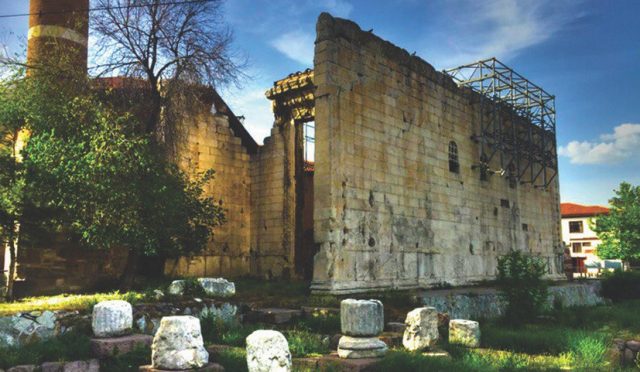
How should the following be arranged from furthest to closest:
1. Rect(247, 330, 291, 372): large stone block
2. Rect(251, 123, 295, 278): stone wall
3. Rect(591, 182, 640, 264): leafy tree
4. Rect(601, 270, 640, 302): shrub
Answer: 1. Rect(591, 182, 640, 264): leafy tree
2. Rect(601, 270, 640, 302): shrub
3. Rect(251, 123, 295, 278): stone wall
4. Rect(247, 330, 291, 372): large stone block

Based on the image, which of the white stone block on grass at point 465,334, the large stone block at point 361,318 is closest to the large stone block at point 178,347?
the large stone block at point 361,318

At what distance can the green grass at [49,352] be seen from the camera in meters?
6.57

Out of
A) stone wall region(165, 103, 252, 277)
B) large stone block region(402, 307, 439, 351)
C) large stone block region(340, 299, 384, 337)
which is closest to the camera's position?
large stone block region(340, 299, 384, 337)

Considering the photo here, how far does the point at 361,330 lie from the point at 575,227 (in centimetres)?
5117

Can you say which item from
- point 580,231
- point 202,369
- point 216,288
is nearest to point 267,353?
point 202,369

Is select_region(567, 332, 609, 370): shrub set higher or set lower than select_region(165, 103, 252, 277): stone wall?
lower

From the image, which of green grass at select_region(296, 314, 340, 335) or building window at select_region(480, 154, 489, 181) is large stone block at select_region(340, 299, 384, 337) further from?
building window at select_region(480, 154, 489, 181)

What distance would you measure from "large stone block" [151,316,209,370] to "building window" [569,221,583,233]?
52.3 metres

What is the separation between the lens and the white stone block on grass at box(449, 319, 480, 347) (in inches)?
352

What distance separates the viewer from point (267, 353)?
Answer: 6105mm

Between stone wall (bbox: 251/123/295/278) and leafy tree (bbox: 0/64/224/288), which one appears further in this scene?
stone wall (bbox: 251/123/295/278)

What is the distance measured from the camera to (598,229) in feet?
136

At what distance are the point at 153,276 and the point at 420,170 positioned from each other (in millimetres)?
8235

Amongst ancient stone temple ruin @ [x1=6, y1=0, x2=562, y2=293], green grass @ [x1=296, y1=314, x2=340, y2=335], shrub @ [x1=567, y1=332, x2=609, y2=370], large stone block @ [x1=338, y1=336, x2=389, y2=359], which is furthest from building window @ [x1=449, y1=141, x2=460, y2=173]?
large stone block @ [x1=338, y1=336, x2=389, y2=359]
